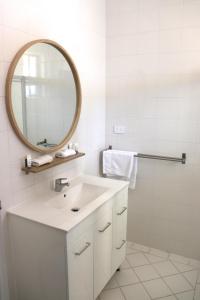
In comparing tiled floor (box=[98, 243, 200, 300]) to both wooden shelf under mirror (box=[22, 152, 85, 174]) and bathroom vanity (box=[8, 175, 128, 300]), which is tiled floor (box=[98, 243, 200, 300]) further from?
wooden shelf under mirror (box=[22, 152, 85, 174])

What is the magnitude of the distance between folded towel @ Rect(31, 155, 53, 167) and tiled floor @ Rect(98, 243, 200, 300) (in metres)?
1.18

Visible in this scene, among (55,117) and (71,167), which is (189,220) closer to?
(71,167)

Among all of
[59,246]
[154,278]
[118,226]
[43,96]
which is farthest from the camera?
[154,278]

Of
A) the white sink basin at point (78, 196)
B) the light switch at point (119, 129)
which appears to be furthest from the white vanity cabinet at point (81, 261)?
the light switch at point (119, 129)

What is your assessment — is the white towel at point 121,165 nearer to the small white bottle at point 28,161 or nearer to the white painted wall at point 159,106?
the white painted wall at point 159,106

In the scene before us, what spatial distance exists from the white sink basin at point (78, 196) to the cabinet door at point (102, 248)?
223mm

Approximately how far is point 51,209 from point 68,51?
1.21 metres

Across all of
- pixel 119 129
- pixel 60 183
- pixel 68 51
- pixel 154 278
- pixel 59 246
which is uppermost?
pixel 68 51

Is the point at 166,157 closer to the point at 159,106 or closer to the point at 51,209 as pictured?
the point at 159,106

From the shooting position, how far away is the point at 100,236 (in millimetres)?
1766

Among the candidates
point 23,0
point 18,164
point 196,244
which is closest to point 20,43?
point 23,0

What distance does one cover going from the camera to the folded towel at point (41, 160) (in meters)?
1.64

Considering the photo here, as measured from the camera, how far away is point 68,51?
197 centimetres

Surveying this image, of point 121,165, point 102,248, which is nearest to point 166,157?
point 121,165
